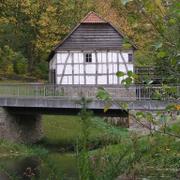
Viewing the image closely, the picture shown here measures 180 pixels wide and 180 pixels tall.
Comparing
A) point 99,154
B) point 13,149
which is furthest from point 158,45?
point 13,149

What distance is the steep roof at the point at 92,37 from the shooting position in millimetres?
35931

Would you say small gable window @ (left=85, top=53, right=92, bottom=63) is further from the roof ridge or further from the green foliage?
the green foliage

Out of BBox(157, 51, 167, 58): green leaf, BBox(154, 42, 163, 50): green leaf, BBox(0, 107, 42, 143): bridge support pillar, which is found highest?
BBox(154, 42, 163, 50): green leaf

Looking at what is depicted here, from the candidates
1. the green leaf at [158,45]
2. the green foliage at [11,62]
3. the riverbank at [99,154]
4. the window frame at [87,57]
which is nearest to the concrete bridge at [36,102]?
the riverbank at [99,154]

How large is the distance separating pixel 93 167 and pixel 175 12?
1300 mm

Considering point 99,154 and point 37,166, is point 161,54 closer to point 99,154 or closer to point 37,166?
point 99,154

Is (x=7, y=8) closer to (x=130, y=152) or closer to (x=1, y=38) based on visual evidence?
(x=1, y=38)

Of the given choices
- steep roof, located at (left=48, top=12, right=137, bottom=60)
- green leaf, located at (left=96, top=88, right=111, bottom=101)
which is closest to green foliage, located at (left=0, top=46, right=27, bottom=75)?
steep roof, located at (left=48, top=12, right=137, bottom=60)

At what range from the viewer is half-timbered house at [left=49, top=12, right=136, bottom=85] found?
36.0 metres

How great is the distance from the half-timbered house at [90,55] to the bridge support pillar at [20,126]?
4.41 metres

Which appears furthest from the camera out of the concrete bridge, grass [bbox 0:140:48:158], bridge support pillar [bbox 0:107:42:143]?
bridge support pillar [bbox 0:107:42:143]

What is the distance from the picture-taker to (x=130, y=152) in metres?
4.23

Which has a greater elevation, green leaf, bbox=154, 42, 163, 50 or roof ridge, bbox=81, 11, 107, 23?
roof ridge, bbox=81, 11, 107, 23

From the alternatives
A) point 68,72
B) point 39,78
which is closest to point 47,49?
point 39,78
